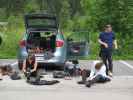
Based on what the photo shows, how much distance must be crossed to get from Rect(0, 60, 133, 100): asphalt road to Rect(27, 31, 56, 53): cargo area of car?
2.03 m

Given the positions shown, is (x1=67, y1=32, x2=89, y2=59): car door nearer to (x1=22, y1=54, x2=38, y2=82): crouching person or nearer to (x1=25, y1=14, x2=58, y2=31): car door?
(x1=25, y1=14, x2=58, y2=31): car door

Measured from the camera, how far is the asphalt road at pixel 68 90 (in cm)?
1176

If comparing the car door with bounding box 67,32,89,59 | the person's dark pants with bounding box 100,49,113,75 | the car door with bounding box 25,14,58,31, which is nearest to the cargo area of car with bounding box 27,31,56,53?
the car door with bounding box 25,14,58,31

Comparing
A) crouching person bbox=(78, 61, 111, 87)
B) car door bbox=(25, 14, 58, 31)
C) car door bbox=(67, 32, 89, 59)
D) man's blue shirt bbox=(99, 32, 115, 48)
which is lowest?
crouching person bbox=(78, 61, 111, 87)

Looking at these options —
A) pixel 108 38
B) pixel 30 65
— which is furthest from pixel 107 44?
pixel 30 65

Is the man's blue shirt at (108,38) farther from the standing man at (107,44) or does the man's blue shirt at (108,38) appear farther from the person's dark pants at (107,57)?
the person's dark pants at (107,57)

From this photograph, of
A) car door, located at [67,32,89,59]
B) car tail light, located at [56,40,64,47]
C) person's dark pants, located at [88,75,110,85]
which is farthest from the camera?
car tail light, located at [56,40,64,47]

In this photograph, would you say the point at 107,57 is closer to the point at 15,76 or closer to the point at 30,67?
the point at 30,67

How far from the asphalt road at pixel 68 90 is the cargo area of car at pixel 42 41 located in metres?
2.03

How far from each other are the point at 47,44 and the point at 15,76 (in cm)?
279

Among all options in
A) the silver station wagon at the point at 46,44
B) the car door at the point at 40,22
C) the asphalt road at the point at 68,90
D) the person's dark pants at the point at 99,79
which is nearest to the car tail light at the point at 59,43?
the silver station wagon at the point at 46,44

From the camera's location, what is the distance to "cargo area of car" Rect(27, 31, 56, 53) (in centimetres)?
1698

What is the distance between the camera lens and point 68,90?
1290cm

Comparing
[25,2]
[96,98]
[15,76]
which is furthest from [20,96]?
[25,2]
